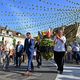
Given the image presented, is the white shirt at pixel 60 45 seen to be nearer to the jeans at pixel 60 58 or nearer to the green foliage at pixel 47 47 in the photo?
the jeans at pixel 60 58

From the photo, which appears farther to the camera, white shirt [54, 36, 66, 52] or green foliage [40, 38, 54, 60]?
green foliage [40, 38, 54, 60]

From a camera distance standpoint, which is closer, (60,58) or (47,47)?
(60,58)

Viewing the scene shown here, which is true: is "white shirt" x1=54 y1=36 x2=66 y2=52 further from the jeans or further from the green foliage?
the green foliage

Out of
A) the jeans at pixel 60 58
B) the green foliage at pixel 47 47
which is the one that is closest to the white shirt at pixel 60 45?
the jeans at pixel 60 58

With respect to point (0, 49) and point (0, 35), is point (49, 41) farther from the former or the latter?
point (0, 35)

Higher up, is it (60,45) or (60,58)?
(60,45)

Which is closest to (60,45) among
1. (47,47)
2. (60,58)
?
(60,58)

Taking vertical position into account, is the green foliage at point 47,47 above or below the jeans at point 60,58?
above

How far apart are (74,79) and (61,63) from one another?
7.76 feet

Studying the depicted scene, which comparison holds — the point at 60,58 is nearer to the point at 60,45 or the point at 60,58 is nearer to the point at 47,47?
the point at 60,45

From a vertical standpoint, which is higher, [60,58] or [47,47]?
[47,47]

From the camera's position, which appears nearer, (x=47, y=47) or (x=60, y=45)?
(x=60, y=45)

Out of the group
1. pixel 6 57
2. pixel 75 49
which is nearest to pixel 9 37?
pixel 75 49

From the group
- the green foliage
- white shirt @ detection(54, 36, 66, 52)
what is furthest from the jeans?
the green foliage
